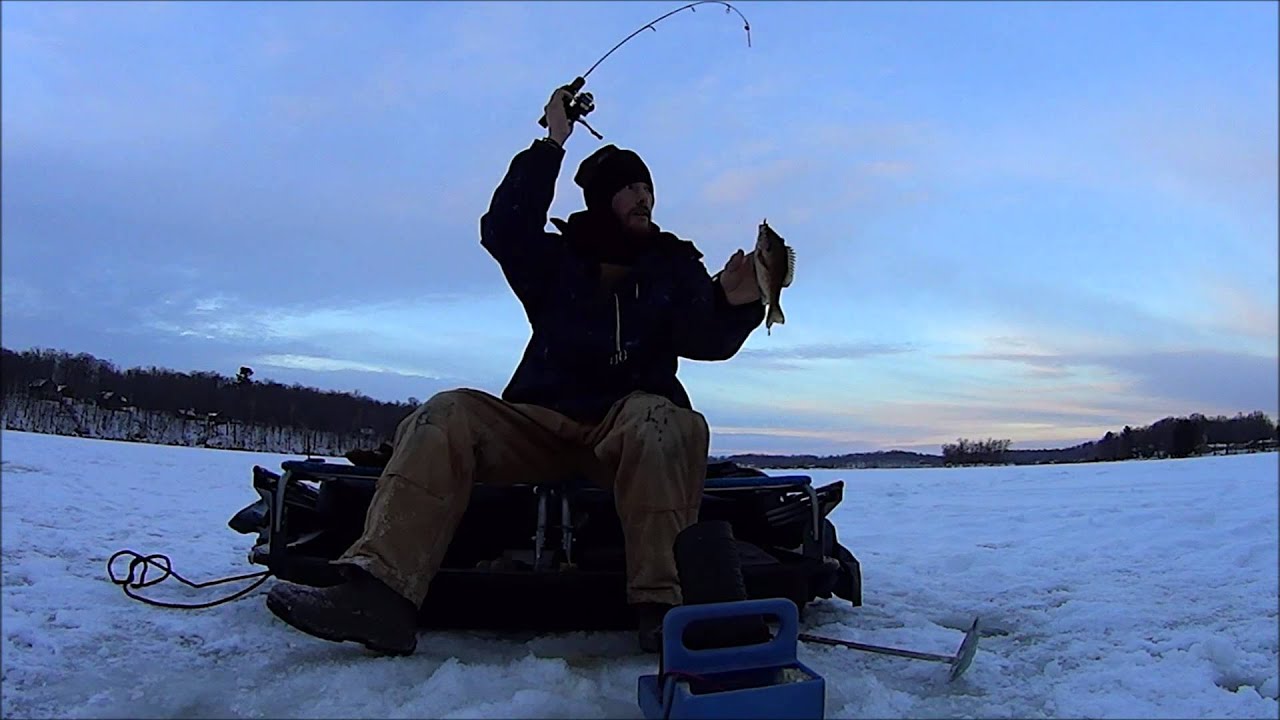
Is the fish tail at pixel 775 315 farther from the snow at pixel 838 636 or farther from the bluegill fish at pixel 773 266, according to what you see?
the snow at pixel 838 636

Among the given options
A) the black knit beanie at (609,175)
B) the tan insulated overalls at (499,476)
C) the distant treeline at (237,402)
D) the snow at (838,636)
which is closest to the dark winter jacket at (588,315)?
the tan insulated overalls at (499,476)

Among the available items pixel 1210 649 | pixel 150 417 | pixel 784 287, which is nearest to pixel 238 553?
pixel 784 287

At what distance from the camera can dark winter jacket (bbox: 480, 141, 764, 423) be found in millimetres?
3031

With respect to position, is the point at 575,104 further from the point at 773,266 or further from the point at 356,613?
the point at 356,613

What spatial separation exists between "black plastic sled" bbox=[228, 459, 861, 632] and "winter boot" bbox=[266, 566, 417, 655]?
355 millimetres

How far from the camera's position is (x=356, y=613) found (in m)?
2.18

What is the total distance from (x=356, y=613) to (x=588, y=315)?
1.34 metres

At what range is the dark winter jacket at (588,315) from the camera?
3.03 metres

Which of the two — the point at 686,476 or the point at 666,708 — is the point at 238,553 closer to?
the point at 686,476

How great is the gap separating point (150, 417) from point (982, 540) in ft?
189

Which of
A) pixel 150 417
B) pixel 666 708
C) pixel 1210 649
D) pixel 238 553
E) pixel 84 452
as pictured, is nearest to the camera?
pixel 666 708

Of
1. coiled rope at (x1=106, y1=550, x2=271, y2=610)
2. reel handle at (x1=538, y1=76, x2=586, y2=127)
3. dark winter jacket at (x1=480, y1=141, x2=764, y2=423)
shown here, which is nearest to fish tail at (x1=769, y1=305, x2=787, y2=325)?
dark winter jacket at (x1=480, y1=141, x2=764, y2=423)

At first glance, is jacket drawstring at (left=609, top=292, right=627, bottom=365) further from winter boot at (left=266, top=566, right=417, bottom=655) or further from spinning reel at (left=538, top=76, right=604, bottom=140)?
winter boot at (left=266, top=566, right=417, bottom=655)

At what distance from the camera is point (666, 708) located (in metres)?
1.66
